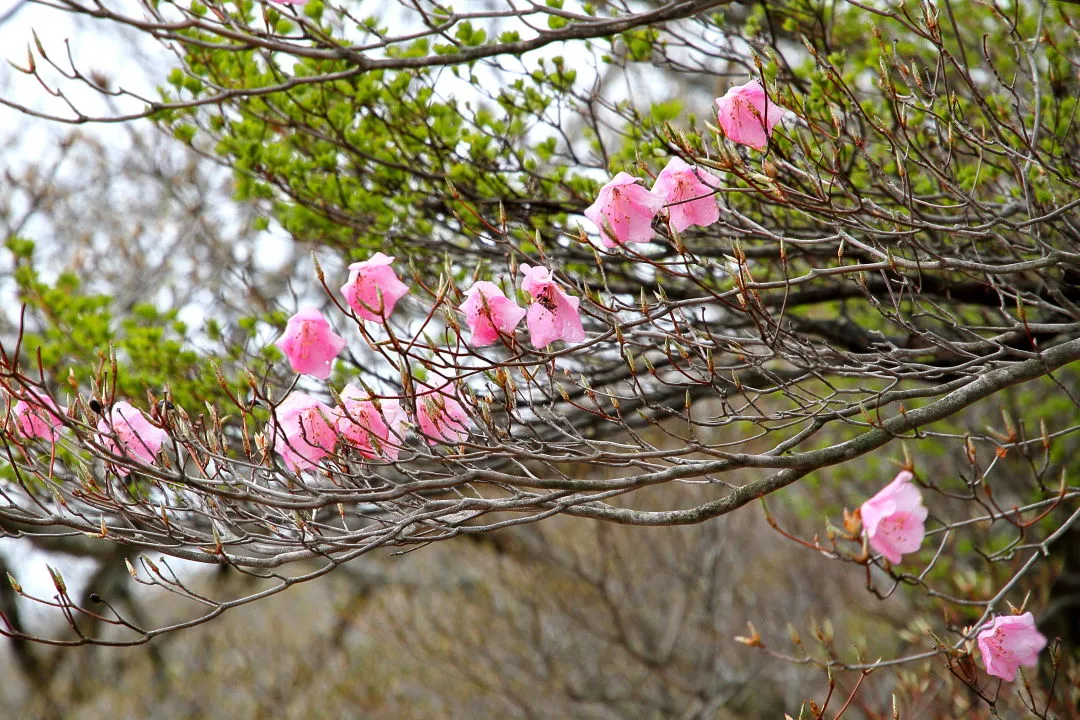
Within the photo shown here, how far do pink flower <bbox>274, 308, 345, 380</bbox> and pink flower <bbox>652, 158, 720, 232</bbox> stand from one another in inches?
36.1

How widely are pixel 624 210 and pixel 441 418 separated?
724 mm

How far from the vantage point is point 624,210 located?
248 cm

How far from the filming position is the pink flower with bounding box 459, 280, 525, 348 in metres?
2.29

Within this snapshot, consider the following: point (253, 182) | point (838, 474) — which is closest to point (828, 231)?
point (253, 182)

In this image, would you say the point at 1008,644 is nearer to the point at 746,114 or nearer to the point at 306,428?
the point at 746,114

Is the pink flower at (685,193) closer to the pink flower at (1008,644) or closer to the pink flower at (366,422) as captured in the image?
the pink flower at (366,422)

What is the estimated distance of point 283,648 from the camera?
8438 mm

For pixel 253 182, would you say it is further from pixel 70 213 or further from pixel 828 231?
pixel 70 213

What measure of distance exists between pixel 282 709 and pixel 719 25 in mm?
6549

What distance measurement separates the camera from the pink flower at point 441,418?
2.25m

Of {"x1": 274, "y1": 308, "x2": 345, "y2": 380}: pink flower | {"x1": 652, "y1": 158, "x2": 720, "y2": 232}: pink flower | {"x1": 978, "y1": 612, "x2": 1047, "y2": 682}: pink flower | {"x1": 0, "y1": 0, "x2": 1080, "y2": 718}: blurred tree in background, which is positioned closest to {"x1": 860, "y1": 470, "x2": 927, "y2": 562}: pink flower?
{"x1": 0, "y1": 0, "x2": 1080, "y2": 718}: blurred tree in background

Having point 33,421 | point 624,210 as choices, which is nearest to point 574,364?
point 624,210

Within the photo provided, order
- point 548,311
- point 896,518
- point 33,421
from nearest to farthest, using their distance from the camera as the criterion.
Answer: point 896,518 < point 548,311 < point 33,421

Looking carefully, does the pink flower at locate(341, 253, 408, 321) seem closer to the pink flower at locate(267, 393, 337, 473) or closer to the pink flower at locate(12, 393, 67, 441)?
the pink flower at locate(267, 393, 337, 473)
